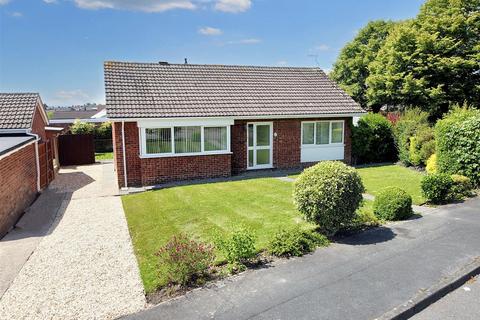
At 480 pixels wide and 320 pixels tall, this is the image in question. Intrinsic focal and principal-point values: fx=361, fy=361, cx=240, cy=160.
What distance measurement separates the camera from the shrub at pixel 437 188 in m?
10.7

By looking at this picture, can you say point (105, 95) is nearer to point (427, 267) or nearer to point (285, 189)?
point (285, 189)

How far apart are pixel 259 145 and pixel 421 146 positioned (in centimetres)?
734

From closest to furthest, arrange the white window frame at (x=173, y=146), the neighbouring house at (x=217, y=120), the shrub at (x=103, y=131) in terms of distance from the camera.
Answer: the white window frame at (x=173, y=146), the neighbouring house at (x=217, y=120), the shrub at (x=103, y=131)

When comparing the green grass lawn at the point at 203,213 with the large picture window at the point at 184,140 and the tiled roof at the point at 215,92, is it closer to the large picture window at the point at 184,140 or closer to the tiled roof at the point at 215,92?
the large picture window at the point at 184,140

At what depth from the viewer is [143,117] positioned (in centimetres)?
1417

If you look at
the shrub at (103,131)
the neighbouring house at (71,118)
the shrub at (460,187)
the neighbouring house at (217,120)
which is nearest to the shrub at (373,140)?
the neighbouring house at (217,120)

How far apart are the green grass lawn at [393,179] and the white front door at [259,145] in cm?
436

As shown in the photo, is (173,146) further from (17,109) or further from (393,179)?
(393,179)

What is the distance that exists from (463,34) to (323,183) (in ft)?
80.7

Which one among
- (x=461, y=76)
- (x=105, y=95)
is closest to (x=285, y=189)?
(x=105, y=95)

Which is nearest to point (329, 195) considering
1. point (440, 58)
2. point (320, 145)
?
point (320, 145)

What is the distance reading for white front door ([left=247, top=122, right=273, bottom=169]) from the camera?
16766 millimetres

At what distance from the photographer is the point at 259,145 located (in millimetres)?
16969

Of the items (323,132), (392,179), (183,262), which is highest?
(323,132)
